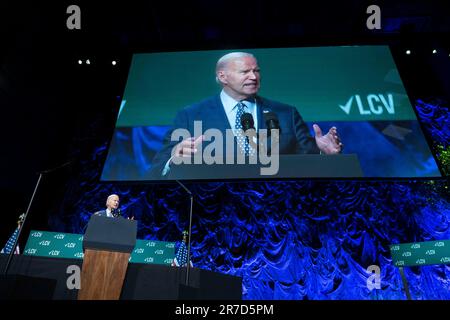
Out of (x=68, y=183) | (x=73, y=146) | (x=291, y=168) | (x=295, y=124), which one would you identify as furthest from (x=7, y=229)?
(x=295, y=124)

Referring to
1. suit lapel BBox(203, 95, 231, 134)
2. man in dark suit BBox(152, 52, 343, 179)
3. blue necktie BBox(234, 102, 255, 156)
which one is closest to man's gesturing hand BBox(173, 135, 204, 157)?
man in dark suit BBox(152, 52, 343, 179)

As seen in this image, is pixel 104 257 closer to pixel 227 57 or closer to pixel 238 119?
pixel 238 119

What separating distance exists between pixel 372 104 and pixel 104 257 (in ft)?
12.3

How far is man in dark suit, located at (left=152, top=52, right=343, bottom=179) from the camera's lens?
3.93m

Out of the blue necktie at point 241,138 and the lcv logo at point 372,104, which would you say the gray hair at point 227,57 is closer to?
the blue necktie at point 241,138

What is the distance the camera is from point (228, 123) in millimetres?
4102

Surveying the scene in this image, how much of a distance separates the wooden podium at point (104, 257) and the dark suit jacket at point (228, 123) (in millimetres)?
1861

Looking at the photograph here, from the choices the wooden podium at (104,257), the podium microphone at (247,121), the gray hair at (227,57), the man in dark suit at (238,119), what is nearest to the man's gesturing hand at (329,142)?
the man in dark suit at (238,119)

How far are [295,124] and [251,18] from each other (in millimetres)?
2499

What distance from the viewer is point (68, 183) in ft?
18.5

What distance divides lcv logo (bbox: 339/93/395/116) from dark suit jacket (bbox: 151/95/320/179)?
0.70 meters

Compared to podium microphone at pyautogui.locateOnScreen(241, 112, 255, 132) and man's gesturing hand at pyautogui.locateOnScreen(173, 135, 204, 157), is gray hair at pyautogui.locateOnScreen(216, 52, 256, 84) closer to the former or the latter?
podium microphone at pyautogui.locateOnScreen(241, 112, 255, 132)

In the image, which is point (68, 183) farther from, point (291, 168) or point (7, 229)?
point (291, 168)

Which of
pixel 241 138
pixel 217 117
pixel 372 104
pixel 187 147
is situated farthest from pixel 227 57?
pixel 372 104
